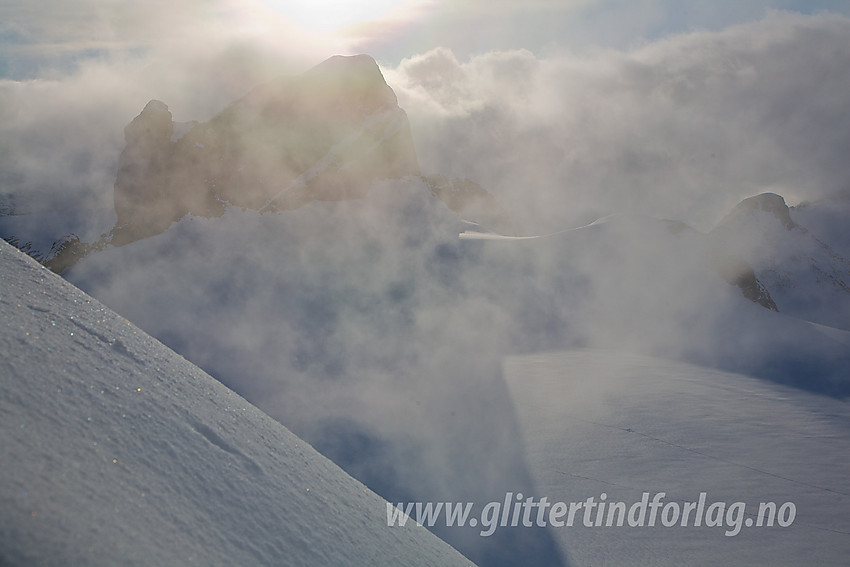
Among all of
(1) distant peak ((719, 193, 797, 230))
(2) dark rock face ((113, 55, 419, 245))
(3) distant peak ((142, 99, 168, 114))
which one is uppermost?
(3) distant peak ((142, 99, 168, 114))

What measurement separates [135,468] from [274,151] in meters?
25.4

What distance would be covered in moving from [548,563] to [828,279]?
94.7 metres

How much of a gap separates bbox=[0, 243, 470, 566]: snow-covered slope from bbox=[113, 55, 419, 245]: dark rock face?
19221mm

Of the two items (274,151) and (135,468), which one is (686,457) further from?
(274,151)

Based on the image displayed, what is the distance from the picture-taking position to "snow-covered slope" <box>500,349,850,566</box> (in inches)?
204

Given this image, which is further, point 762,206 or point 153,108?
point 762,206

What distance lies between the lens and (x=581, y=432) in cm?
782

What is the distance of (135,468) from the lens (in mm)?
1394

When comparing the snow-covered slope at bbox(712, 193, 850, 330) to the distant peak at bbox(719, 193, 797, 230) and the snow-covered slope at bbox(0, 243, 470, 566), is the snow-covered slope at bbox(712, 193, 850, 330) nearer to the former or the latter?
the distant peak at bbox(719, 193, 797, 230)

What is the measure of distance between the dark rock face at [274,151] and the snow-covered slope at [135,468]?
757 inches

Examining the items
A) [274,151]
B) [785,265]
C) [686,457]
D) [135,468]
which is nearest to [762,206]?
[785,265]

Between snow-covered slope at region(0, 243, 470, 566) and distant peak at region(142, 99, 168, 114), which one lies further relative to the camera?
distant peak at region(142, 99, 168, 114)

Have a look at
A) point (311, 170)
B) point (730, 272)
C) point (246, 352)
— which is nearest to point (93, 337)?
point (246, 352)

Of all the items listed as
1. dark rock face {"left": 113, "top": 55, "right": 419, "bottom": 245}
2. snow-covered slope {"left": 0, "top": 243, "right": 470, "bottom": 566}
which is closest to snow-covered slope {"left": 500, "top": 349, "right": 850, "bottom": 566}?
snow-covered slope {"left": 0, "top": 243, "right": 470, "bottom": 566}
